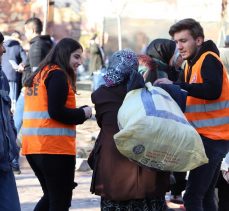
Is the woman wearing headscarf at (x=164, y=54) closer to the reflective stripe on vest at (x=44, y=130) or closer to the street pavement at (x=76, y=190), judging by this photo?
the street pavement at (x=76, y=190)

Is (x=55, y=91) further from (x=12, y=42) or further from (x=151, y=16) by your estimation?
(x=151, y=16)

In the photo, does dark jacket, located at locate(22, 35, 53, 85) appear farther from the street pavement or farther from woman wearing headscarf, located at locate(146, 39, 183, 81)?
woman wearing headscarf, located at locate(146, 39, 183, 81)

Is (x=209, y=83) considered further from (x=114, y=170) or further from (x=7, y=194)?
(x=7, y=194)

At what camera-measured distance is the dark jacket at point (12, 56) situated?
1041 centimetres

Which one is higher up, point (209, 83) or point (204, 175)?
point (209, 83)

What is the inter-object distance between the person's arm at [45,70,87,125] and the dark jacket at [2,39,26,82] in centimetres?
560

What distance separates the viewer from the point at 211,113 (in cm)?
484

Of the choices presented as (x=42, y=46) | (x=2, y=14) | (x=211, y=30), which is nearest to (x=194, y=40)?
(x=42, y=46)

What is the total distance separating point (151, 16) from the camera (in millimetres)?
31062

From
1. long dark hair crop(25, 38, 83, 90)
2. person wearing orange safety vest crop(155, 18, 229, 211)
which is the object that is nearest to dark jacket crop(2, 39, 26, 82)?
long dark hair crop(25, 38, 83, 90)

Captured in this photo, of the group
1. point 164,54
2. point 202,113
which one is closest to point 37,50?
point 164,54

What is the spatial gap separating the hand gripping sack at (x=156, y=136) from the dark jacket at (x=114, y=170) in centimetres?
20

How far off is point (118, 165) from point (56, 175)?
101 cm

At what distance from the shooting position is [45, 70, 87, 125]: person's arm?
479 centimetres
